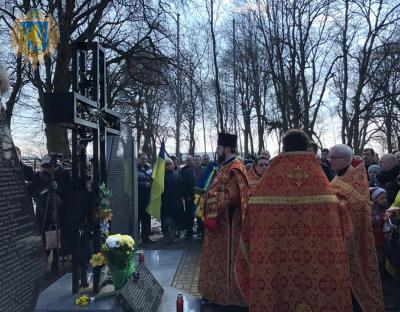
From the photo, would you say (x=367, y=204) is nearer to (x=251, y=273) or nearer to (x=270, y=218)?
(x=270, y=218)

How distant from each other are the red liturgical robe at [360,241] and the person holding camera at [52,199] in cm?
421

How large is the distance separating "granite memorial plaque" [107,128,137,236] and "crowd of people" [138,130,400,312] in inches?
58.6

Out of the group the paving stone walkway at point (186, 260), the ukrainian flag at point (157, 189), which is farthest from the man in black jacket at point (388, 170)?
the ukrainian flag at point (157, 189)

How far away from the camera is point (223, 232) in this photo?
16.3 ft

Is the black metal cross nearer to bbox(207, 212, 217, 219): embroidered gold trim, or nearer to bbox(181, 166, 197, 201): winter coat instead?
bbox(207, 212, 217, 219): embroidered gold trim

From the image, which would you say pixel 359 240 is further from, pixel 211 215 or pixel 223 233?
pixel 211 215

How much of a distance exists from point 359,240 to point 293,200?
100 cm

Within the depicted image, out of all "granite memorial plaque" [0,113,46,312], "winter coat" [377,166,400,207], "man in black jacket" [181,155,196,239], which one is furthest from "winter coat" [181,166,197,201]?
"granite memorial plaque" [0,113,46,312]

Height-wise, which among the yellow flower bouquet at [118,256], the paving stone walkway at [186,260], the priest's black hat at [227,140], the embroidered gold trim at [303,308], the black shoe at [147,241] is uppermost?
the priest's black hat at [227,140]

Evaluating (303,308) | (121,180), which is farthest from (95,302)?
(121,180)

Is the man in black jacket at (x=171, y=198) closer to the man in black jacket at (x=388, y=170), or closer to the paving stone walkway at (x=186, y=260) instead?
the paving stone walkway at (x=186, y=260)

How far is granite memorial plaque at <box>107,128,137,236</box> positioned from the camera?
5.69m

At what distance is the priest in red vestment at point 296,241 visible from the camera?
4.00m

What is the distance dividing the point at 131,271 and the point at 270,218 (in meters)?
1.70
